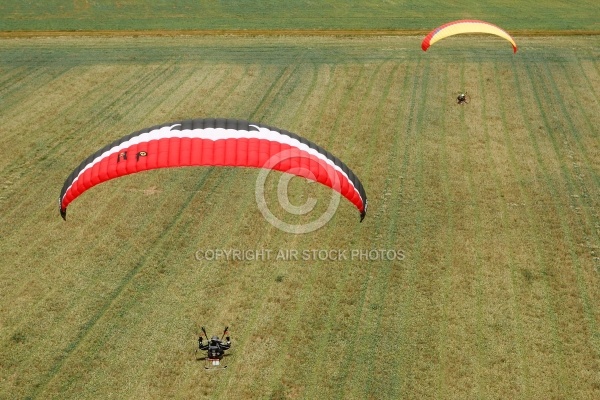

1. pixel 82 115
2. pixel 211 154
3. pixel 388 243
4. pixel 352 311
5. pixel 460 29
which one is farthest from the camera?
pixel 82 115

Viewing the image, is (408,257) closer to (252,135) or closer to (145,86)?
(252,135)

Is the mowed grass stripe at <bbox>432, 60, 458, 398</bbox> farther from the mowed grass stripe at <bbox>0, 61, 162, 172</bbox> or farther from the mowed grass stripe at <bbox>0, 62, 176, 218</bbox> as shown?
the mowed grass stripe at <bbox>0, 61, 162, 172</bbox>

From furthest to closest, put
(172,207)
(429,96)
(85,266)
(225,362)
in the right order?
1. (429,96)
2. (172,207)
3. (85,266)
4. (225,362)

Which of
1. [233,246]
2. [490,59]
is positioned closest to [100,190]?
[233,246]

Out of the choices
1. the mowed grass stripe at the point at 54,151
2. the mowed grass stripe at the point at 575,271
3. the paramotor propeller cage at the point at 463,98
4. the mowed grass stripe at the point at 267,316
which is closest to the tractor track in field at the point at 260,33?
the paramotor propeller cage at the point at 463,98

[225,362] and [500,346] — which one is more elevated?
[500,346]

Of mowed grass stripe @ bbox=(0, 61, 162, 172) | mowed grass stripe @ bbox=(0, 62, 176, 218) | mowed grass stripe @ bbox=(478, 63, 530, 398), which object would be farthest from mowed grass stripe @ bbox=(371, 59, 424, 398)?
mowed grass stripe @ bbox=(0, 61, 162, 172)

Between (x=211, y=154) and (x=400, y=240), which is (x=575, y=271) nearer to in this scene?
(x=400, y=240)

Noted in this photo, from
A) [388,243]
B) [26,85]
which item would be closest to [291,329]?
[388,243]
